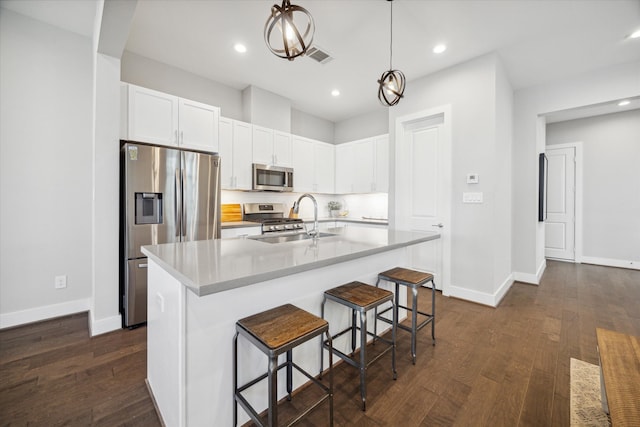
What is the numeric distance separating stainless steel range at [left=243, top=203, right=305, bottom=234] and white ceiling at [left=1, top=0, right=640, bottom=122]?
2.01 metres

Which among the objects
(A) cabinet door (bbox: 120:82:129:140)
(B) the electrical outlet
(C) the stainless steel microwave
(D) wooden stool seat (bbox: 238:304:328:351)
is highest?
(A) cabinet door (bbox: 120:82:129:140)

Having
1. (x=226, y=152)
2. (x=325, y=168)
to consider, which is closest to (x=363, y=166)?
(x=325, y=168)

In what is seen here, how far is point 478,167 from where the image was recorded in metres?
3.21

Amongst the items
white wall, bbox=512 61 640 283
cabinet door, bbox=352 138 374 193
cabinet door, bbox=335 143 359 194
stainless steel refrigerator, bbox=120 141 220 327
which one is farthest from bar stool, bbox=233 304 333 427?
white wall, bbox=512 61 640 283

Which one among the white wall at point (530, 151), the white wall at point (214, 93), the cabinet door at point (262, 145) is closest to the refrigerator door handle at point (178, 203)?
the cabinet door at point (262, 145)

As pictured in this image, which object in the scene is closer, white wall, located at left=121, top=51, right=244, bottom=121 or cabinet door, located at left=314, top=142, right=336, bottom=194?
white wall, located at left=121, top=51, right=244, bottom=121

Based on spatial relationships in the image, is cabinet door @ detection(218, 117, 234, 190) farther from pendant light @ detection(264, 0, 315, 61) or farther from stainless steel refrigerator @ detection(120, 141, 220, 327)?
pendant light @ detection(264, 0, 315, 61)

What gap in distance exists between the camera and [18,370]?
1889mm

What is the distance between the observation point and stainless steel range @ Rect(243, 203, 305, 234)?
3924 millimetres

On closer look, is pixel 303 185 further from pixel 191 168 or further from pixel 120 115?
pixel 120 115

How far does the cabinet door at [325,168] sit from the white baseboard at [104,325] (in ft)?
11.8

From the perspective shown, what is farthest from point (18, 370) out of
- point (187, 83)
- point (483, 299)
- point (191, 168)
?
point (483, 299)

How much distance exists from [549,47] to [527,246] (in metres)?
2.73

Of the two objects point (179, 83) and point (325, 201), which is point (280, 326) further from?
point (325, 201)
